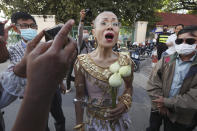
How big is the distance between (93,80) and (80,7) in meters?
13.0

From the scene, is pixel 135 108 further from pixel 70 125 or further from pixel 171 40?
pixel 171 40

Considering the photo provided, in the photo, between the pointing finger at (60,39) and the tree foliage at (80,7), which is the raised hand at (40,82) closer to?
the pointing finger at (60,39)

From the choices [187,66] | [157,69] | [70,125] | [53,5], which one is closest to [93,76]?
[157,69]

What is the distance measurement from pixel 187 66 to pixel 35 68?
177 centimetres

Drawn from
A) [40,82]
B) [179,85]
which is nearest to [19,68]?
[40,82]

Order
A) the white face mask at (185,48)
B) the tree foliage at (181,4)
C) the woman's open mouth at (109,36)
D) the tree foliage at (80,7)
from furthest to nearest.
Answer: the tree foliage at (181,4) → the tree foliage at (80,7) → the white face mask at (185,48) → the woman's open mouth at (109,36)

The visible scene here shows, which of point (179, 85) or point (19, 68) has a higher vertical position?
point (19, 68)

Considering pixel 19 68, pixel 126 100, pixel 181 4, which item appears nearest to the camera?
pixel 19 68

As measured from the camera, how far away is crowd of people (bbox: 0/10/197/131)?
0.44m

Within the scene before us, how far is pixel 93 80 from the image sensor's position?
1224mm

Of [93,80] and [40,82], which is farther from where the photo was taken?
[93,80]

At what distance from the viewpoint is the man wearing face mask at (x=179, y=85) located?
155cm

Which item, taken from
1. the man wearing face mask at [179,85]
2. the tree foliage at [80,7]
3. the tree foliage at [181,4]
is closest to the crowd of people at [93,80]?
the man wearing face mask at [179,85]

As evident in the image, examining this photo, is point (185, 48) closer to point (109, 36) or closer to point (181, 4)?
point (109, 36)
